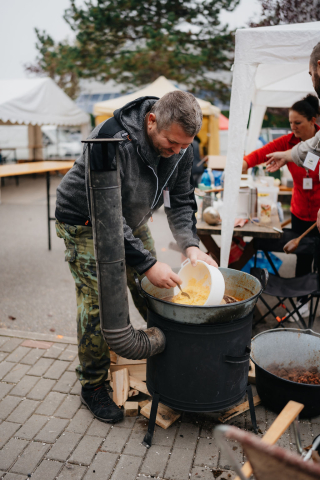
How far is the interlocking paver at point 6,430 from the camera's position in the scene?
2412 mm

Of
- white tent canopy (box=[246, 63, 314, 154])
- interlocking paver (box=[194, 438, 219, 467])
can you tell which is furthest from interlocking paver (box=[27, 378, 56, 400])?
white tent canopy (box=[246, 63, 314, 154])

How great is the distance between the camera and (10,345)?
3.50 meters

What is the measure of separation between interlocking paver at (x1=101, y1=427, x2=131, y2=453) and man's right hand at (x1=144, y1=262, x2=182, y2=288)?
1056 mm

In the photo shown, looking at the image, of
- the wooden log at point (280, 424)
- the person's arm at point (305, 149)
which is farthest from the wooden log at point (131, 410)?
the person's arm at point (305, 149)

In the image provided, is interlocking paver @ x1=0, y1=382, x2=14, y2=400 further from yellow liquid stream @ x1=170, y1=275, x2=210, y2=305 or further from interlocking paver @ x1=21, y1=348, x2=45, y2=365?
yellow liquid stream @ x1=170, y1=275, x2=210, y2=305

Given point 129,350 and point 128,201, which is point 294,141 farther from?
point 129,350

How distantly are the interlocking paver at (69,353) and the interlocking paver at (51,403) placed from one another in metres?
0.46

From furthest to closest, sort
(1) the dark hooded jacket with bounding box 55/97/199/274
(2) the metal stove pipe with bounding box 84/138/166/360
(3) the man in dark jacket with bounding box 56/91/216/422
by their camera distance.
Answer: (1) the dark hooded jacket with bounding box 55/97/199/274, (3) the man in dark jacket with bounding box 56/91/216/422, (2) the metal stove pipe with bounding box 84/138/166/360

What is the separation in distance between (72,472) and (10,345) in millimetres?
1624

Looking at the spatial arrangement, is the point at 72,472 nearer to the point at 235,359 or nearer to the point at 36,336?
the point at 235,359

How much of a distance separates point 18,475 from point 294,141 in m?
4.19

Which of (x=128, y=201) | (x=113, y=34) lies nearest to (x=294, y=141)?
(x=128, y=201)

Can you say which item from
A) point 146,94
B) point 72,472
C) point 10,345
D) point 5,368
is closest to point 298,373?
point 72,472

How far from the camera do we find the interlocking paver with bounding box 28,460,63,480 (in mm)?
2135
